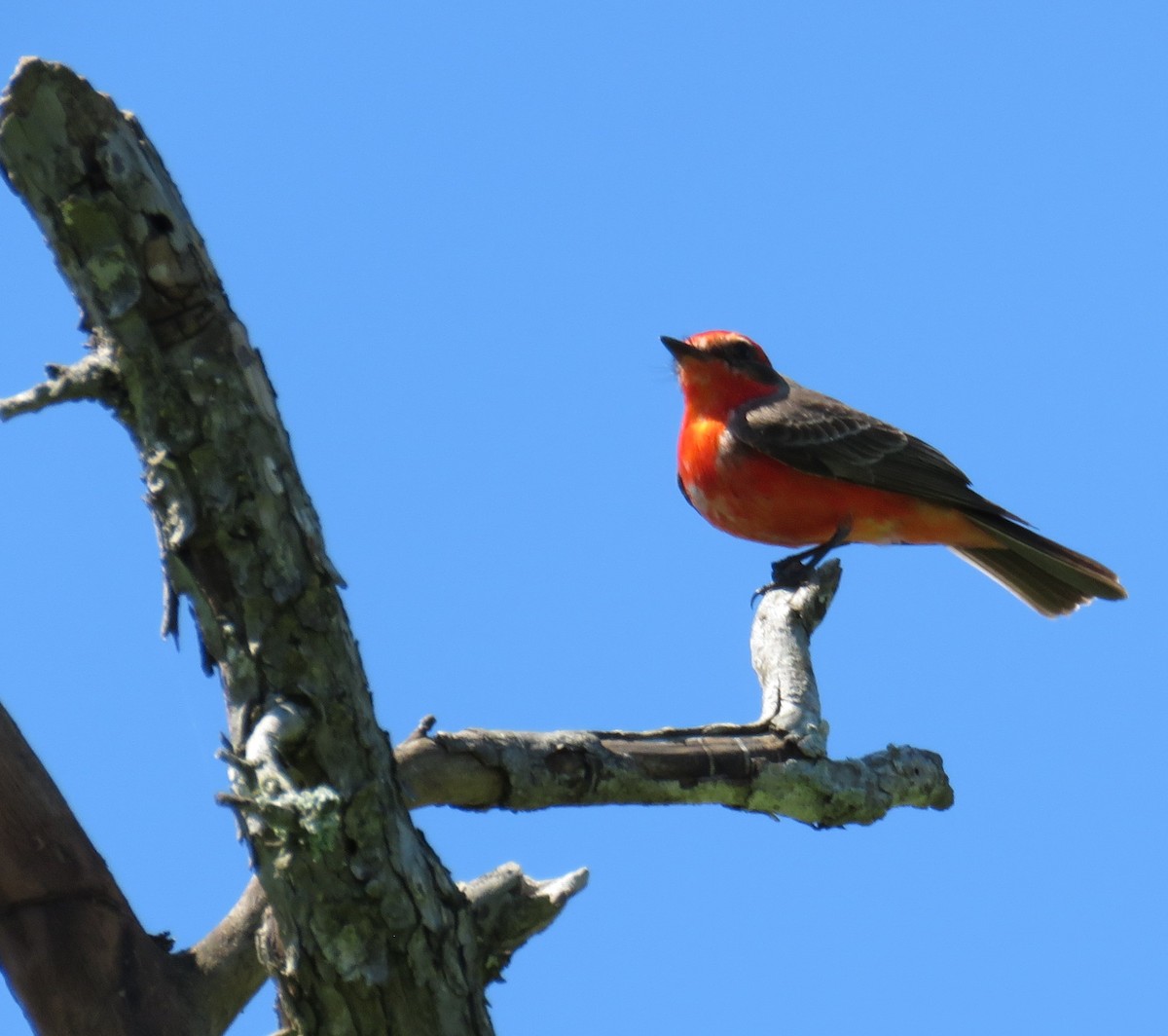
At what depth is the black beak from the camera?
337 inches

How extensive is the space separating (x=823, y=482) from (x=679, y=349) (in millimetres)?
1260

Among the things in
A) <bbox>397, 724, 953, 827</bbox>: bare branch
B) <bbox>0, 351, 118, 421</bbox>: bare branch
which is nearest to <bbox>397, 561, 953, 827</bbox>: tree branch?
<bbox>397, 724, 953, 827</bbox>: bare branch

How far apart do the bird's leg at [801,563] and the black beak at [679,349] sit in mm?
1380

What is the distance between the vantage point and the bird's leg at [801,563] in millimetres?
7312

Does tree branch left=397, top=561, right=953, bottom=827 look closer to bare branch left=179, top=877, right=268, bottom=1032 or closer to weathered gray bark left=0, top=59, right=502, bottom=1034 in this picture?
weathered gray bark left=0, top=59, right=502, bottom=1034

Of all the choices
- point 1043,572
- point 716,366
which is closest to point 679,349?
point 716,366

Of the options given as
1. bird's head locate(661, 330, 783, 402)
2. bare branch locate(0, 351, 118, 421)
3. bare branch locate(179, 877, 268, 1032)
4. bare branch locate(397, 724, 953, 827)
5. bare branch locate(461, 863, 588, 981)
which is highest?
bird's head locate(661, 330, 783, 402)

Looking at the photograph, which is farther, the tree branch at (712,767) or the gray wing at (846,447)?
the gray wing at (846,447)

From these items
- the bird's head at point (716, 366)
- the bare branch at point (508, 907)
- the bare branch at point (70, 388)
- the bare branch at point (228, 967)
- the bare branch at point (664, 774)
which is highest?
the bird's head at point (716, 366)

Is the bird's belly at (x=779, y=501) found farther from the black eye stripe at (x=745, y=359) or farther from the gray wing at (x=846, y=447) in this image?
the black eye stripe at (x=745, y=359)

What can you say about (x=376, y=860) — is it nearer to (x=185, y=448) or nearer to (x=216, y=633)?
(x=216, y=633)

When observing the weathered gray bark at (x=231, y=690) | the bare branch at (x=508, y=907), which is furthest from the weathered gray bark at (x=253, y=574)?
the bare branch at (x=508, y=907)

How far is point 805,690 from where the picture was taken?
16.5ft

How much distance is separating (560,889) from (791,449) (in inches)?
165
